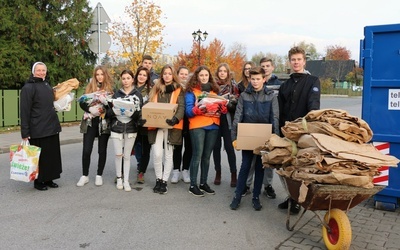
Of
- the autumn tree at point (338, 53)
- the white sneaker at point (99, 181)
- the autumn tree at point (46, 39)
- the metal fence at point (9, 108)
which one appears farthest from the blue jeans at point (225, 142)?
the autumn tree at point (338, 53)

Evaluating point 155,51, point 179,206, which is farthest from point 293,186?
point 155,51

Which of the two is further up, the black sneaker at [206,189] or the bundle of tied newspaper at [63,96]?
the bundle of tied newspaper at [63,96]

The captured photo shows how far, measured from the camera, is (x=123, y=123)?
6.31 meters

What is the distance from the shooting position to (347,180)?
3.94m

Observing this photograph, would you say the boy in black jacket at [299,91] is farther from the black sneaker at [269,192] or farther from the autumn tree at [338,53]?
the autumn tree at [338,53]

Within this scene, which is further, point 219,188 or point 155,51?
point 155,51

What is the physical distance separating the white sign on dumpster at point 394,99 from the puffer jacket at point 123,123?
366 cm

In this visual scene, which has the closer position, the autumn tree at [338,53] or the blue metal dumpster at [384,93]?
the blue metal dumpster at [384,93]

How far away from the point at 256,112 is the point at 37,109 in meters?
3.36

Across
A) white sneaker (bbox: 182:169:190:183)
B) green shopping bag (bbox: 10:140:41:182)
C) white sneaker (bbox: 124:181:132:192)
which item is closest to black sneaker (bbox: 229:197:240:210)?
white sneaker (bbox: 182:169:190:183)

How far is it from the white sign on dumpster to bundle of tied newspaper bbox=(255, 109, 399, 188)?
1397mm

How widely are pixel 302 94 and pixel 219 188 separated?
234cm

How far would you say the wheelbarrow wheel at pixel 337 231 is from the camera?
13.1 ft

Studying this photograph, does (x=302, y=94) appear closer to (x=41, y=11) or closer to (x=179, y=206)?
(x=179, y=206)
